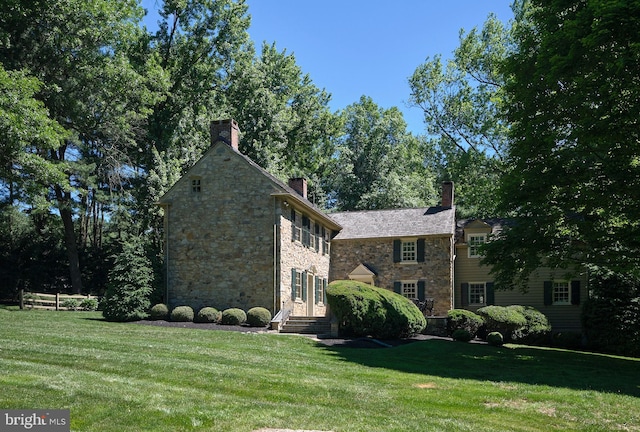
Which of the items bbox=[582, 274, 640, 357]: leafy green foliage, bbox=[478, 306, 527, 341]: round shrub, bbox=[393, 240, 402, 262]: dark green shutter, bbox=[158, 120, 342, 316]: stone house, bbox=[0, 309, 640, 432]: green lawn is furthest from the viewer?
bbox=[393, 240, 402, 262]: dark green shutter

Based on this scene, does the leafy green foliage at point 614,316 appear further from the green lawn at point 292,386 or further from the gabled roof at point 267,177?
the gabled roof at point 267,177

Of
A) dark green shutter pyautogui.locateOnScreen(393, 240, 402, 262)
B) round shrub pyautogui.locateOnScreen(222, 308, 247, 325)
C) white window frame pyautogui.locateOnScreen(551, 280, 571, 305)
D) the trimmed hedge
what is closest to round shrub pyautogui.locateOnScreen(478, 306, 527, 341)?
the trimmed hedge

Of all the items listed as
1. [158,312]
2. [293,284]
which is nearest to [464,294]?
[293,284]

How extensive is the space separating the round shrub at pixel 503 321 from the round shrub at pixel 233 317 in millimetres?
9992

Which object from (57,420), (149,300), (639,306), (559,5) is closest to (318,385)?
(57,420)

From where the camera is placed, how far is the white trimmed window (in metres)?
Answer: 30.3

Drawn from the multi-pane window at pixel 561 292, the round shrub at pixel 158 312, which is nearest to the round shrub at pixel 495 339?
the multi-pane window at pixel 561 292

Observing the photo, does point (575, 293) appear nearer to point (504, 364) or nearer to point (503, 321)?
point (503, 321)

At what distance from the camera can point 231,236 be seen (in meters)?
25.4

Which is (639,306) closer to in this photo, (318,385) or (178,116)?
(318,385)

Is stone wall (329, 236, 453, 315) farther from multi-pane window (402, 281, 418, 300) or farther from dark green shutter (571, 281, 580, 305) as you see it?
dark green shutter (571, 281, 580, 305)

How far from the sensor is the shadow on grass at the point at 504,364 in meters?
13.9

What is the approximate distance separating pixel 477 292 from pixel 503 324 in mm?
5766

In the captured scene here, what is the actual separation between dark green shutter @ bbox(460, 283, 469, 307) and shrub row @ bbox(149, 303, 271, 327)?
36.8ft
